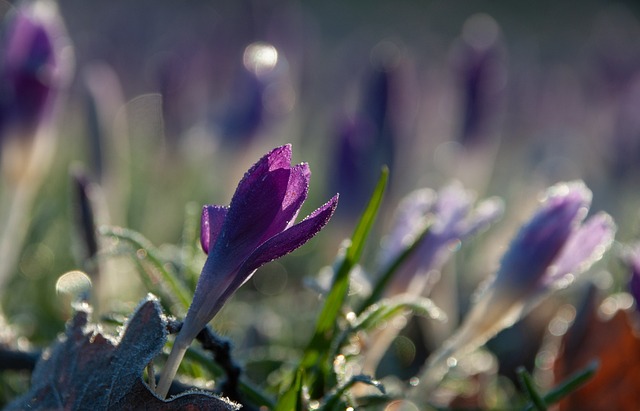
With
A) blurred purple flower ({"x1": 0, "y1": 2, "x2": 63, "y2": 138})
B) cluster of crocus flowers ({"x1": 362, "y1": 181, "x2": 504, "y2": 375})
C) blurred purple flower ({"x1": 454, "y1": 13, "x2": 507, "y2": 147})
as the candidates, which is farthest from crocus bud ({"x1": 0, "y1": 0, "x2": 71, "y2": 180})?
blurred purple flower ({"x1": 454, "y1": 13, "x2": 507, "y2": 147})

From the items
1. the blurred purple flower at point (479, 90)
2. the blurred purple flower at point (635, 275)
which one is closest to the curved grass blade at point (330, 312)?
the blurred purple flower at point (635, 275)

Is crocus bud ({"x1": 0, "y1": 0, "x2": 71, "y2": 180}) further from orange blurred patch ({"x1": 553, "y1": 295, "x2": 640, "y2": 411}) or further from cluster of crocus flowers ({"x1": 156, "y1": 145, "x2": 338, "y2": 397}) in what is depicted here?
orange blurred patch ({"x1": 553, "y1": 295, "x2": 640, "y2": 411})

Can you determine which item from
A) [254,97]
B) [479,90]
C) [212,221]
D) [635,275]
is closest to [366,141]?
[254,97]

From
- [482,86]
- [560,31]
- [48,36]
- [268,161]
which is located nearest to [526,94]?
[482,86]

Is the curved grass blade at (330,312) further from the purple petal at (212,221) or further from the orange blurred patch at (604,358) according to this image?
the orange blurred patch at (604,358)

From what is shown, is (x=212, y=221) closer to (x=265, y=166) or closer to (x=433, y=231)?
(x=265, y=166)

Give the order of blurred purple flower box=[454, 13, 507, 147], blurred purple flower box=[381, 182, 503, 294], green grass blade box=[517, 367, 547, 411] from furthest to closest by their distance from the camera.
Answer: blurred purple flower box=[454, 13, 507, 147]
blurred purple flower box=[381, 182, 503, 294]
green grass blade box=[517, 367, 547, 411]

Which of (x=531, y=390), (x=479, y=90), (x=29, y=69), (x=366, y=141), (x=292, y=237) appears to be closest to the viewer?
(x=292, y=237)
